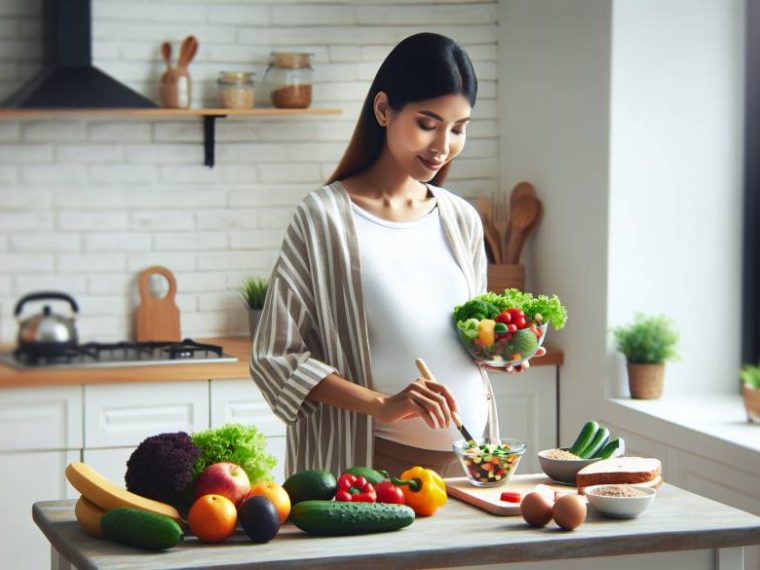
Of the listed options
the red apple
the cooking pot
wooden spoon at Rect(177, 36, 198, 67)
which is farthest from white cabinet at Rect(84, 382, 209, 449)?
the red apple

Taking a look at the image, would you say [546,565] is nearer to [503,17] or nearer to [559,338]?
[559,338]

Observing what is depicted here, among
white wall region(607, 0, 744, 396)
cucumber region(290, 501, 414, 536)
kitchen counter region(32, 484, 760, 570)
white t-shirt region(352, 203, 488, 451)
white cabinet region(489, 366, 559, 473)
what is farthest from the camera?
white cabinet region(489, 366, 559, 473)

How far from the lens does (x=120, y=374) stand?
13.0 feet

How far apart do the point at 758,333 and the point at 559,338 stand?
0.67 meters

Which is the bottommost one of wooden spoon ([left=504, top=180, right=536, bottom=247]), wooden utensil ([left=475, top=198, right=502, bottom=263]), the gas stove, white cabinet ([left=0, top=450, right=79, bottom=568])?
white cabinet ([left=0, top=450, right=79, bottom=568])

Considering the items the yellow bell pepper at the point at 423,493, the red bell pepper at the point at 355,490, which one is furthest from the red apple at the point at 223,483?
the yellow bell pepper at the point at 423,493

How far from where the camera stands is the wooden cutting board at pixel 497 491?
7.27 ft

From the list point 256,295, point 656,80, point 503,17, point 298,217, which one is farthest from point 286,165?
point 298,217

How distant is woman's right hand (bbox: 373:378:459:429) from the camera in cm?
231

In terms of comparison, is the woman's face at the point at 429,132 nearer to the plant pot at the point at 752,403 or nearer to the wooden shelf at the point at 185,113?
the plant pot at the point at 752,403

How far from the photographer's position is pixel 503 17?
4832 mm

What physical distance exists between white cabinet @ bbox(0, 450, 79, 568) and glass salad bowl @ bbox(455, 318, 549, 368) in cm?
188

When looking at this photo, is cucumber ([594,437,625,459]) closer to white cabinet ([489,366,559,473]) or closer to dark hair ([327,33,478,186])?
dark hair ([327,33,478,186])

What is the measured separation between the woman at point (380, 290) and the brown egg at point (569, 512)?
1.36 ft
